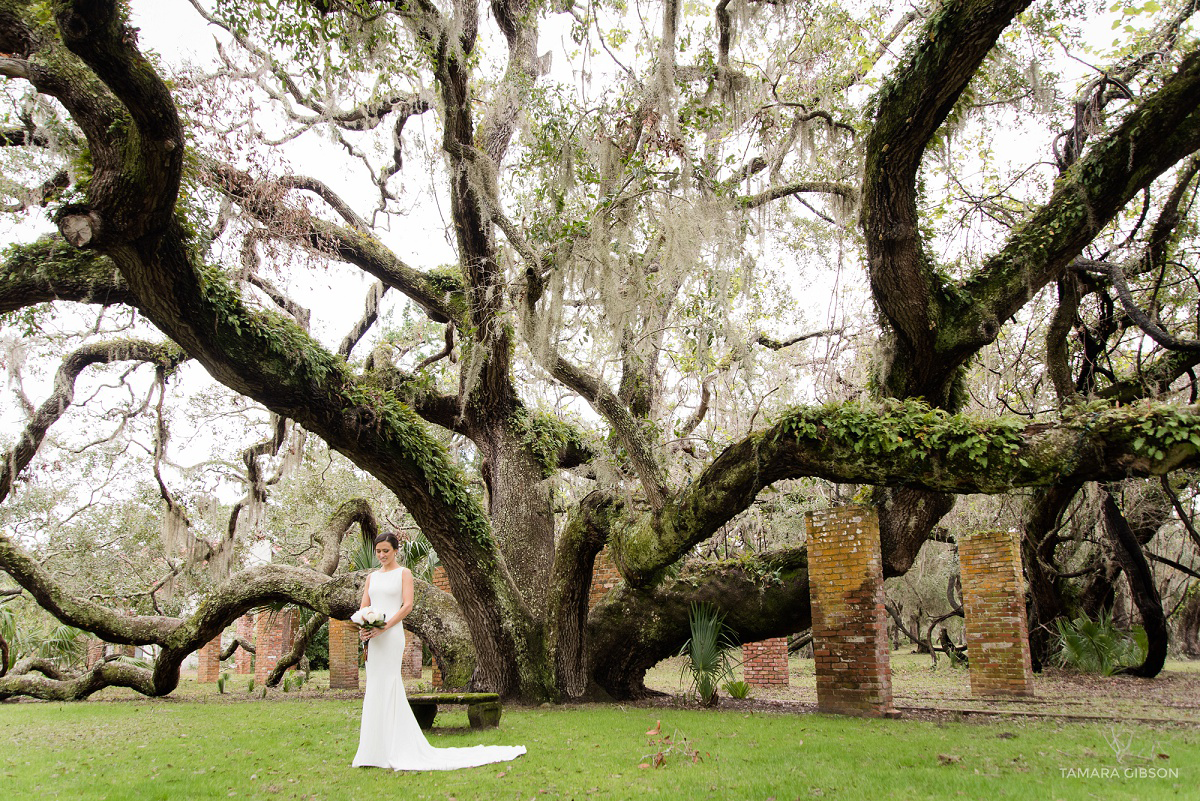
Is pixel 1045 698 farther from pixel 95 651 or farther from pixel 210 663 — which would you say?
pixel 95 651

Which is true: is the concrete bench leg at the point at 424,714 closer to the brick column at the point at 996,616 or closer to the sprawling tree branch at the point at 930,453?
the sprawling tree branch at the point at 930,453

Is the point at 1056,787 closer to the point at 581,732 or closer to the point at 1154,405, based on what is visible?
the point at 1154,405

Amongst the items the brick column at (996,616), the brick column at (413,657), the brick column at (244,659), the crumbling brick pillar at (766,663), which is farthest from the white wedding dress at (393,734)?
the brick column at (244,659)

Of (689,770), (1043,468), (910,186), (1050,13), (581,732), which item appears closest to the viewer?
(689,770)

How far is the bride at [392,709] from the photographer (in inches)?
178

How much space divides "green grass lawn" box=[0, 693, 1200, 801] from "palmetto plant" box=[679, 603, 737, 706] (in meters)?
0.81

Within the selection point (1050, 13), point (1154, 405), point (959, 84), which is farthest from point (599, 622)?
point (1050, 13)

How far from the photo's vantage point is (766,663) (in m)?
10.6

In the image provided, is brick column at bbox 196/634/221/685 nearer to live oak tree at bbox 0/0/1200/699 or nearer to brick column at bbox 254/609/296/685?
brick column at bbox 254/609/296/685

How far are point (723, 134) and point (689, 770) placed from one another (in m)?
5.33

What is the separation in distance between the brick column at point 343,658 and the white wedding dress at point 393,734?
7.53 m

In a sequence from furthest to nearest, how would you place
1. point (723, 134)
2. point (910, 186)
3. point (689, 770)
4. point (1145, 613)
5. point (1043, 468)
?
point (1145, 613), point (723, 134), point (910, 186), point (1043, 468), point (689, 770)

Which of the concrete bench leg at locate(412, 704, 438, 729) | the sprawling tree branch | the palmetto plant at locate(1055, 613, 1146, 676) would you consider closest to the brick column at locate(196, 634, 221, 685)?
the concrete bench leg at locate(412, 704, 438, 729)

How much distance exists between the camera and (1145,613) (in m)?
A: 10.5
